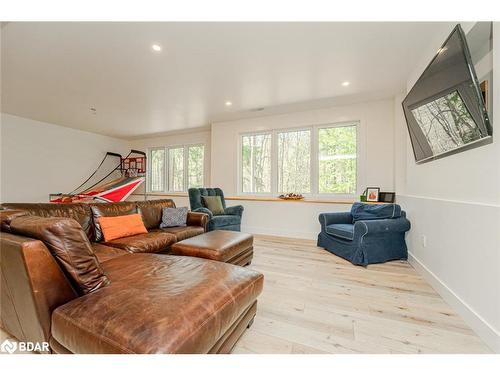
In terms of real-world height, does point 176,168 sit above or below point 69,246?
above

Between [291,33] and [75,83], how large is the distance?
3117mm

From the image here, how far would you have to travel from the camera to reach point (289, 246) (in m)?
3.46

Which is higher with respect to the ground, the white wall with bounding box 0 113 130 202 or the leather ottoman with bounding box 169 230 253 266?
the white wall with bounding box 0 113 130 202

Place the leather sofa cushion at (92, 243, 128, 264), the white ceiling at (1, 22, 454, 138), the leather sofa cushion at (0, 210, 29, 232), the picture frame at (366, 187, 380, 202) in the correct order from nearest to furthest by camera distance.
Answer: the leather sofa cushion at (0, 210, 29, 232) → the leather sofa cushion at (92, 243, 128, 264) → the white ceiling at (1, 22, 454, 138) → the picture frame at (366, 187, 380, 202)

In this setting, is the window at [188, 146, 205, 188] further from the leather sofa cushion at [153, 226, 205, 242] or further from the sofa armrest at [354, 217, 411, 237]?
the sofa armrest at [354, 217, 411, 237]

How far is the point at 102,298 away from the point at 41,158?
5705mm

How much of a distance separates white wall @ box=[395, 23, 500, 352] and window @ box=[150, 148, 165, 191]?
20.0ft

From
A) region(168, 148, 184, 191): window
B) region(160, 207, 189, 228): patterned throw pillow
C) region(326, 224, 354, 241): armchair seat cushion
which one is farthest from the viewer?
region(168, 148, 184, 191): window

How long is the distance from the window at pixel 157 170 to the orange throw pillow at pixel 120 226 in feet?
13.6

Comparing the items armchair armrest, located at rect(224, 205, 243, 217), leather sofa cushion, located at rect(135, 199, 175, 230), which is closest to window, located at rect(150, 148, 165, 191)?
armchair armrest, located at rect(224, 205, 243, 217)

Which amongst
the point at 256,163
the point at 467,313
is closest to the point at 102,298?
the point at 467,313

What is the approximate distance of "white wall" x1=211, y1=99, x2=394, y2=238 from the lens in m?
3.57

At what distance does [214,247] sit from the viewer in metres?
1.97

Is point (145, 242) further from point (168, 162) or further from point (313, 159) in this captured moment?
point (168, 162)
